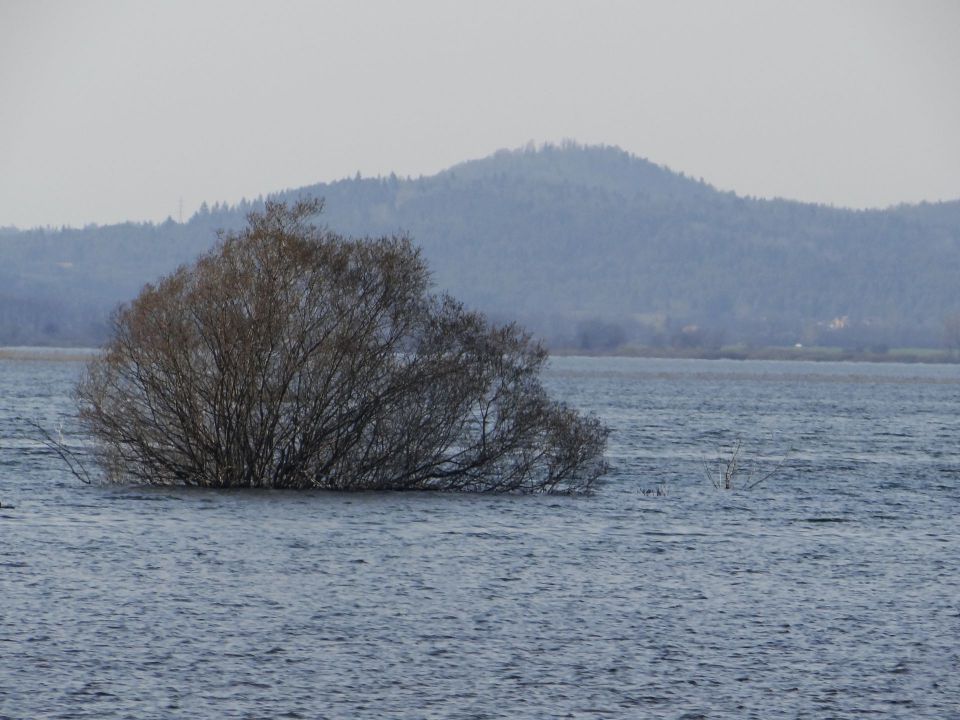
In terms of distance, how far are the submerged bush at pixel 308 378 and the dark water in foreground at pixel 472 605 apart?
1.31 meters

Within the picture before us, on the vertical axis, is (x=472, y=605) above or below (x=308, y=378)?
below

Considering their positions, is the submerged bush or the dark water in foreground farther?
the submerged bush

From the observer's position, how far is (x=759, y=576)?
78.3 ft

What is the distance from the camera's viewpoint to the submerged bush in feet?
113

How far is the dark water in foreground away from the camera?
48.7ft

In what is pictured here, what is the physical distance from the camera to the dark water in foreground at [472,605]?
1485 cm

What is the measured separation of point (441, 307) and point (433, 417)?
296cm

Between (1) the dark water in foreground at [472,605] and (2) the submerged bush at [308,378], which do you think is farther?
(2) the submerged bush at [308,378]

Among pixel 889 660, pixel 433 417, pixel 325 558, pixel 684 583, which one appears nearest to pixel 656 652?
pixel 889 660

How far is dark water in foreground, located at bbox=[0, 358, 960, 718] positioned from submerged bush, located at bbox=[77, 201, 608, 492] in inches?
51.4

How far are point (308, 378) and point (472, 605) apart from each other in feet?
49.9

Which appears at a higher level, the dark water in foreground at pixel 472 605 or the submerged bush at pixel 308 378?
the submerged bush at pixel 308 378

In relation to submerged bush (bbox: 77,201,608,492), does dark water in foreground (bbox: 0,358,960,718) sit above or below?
below

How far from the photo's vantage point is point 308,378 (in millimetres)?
34750
